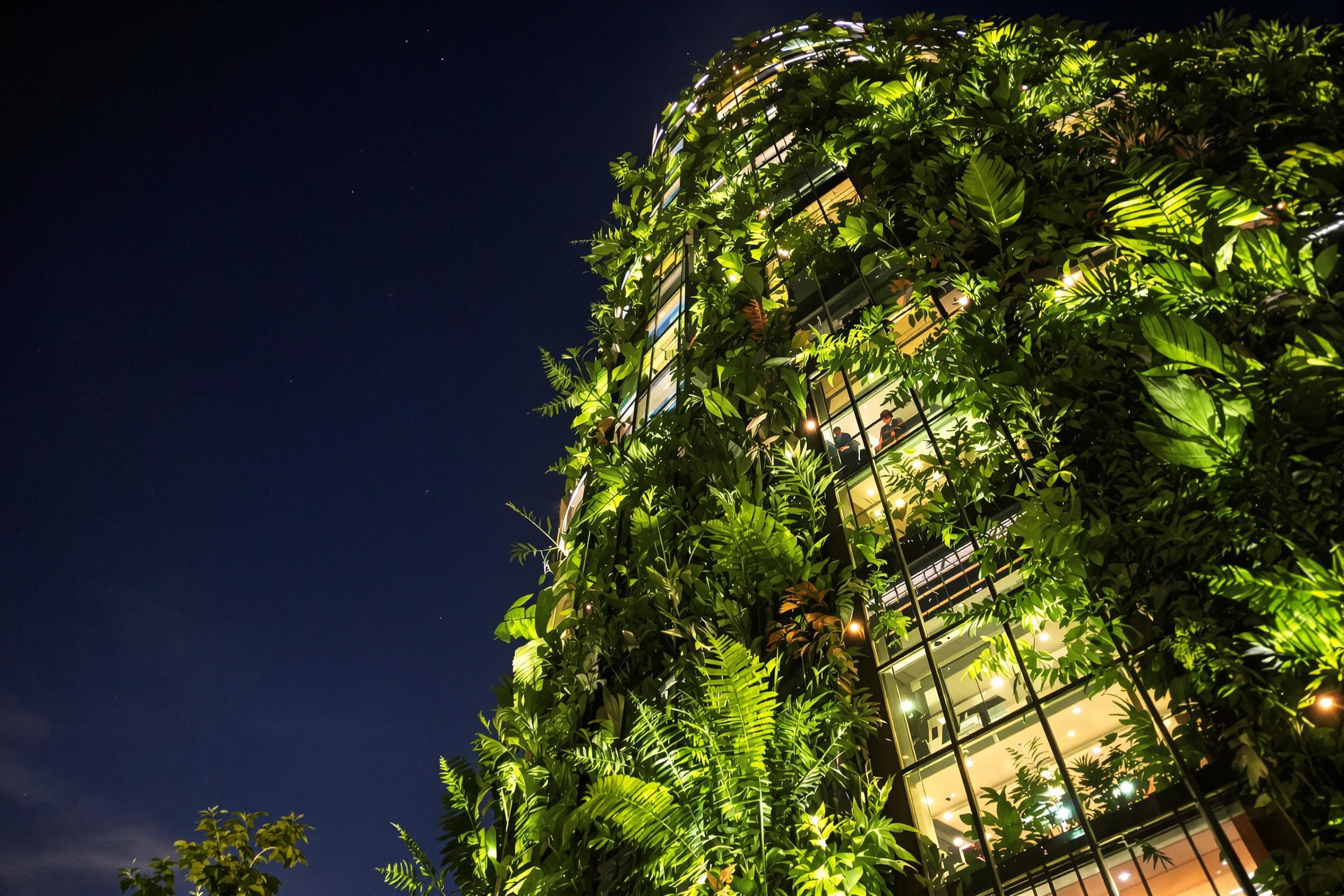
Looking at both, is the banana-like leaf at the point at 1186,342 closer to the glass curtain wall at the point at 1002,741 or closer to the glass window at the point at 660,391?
the glass curtain wall at the point at 1002,741

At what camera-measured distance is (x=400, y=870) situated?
3195 millimetres

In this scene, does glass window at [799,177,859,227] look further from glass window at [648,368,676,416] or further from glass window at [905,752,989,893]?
glass window at [905,752,989,893]

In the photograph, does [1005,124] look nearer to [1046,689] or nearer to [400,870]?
[1046,689]

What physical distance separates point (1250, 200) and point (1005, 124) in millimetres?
1481

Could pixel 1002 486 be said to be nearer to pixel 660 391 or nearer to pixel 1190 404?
pixel 1190 404

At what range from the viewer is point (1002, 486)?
267 cm

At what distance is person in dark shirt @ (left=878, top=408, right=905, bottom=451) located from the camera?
3811mm

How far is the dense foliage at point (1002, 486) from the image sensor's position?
5.85 ft

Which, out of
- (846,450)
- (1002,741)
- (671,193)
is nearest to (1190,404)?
(1002,741)

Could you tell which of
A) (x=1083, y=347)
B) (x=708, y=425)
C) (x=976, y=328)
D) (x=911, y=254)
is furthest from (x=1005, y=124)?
(x=708, y=425)

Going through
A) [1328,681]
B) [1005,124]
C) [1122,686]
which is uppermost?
[1005,124]

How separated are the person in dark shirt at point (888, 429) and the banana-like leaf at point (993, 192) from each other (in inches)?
42.7

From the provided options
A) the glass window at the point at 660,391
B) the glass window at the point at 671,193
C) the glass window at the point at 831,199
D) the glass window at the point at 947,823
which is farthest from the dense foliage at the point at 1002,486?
the glass window at the point at 671,193

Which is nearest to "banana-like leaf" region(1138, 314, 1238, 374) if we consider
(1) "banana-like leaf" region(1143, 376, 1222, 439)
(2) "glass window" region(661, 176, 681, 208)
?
(1) "banana-like leaf" region(1143, 376, 1222, 439)
